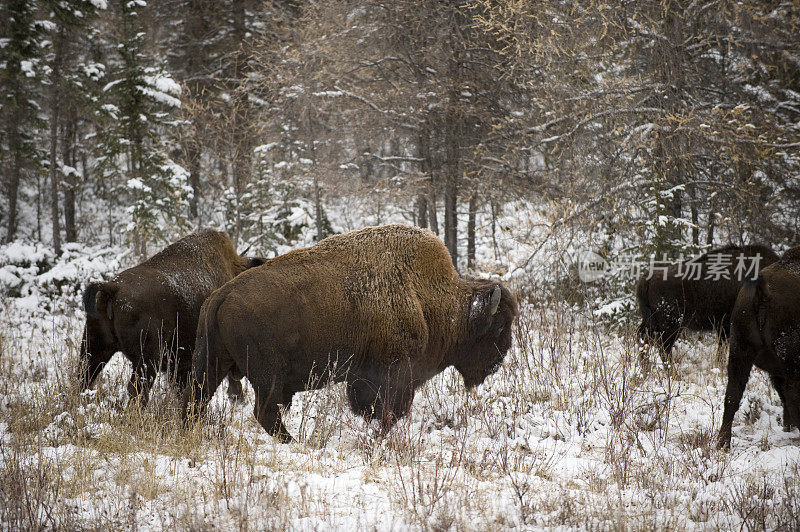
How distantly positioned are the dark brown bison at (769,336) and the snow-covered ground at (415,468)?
0.43 metres

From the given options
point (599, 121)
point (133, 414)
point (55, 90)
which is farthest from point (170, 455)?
point (55, 90)

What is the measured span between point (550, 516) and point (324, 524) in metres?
1.32

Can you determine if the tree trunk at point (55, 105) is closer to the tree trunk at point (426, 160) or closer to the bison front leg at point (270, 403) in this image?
the tree trunk at point (426, 160)

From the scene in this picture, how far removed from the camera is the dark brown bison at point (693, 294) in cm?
779

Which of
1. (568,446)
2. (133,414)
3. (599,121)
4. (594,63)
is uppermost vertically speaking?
(594,63)

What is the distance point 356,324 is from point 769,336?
343cm

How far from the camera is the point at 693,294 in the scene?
7.96 metres

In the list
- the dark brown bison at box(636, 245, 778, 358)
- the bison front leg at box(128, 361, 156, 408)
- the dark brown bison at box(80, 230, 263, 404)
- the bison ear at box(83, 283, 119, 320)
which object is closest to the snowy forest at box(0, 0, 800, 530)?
the bison front leg at box(128, 361, 156, 408)

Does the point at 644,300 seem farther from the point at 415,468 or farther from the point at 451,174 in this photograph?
the point at 451,174

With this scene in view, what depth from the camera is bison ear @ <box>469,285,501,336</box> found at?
5461 mm

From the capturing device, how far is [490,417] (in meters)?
5.34

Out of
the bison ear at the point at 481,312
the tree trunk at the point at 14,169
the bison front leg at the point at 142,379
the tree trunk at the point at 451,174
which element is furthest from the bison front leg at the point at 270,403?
the tree trunk at the point at 14,169

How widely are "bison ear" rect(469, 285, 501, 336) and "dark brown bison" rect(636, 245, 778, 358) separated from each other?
3.43 m

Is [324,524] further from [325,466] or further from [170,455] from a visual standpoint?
[170,455]
